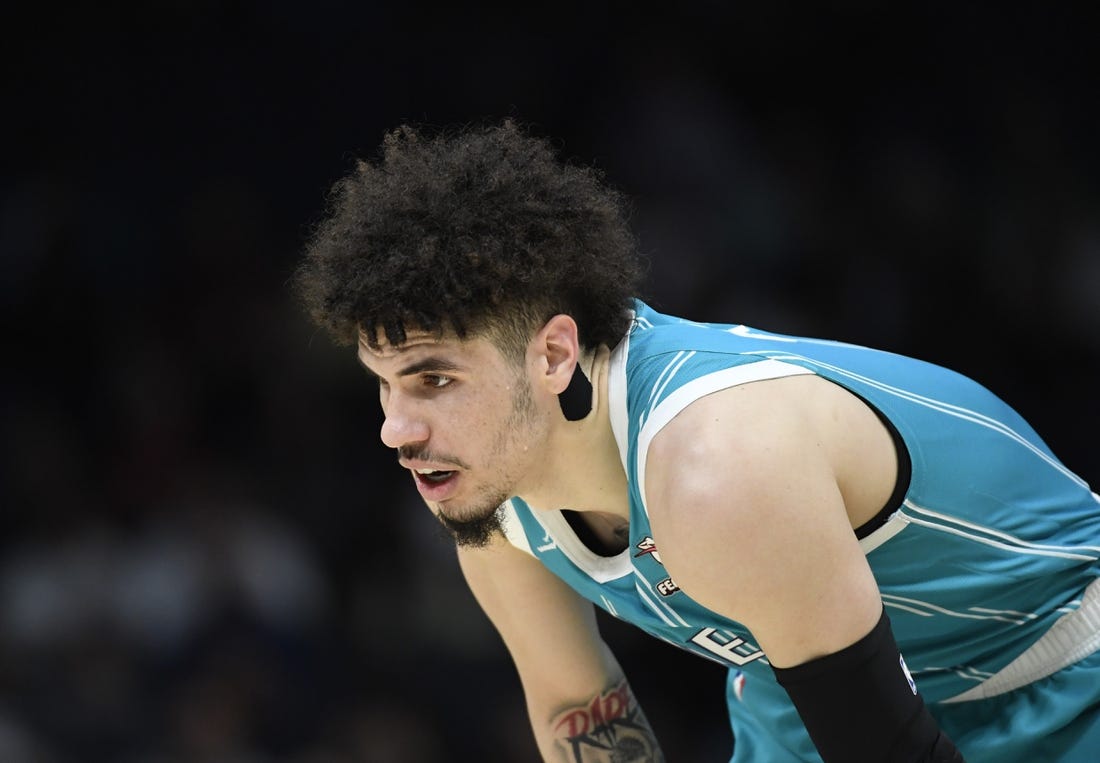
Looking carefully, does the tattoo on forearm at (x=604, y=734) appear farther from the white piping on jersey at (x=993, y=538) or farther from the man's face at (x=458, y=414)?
the white piping on jersey at (x=993, y=538)

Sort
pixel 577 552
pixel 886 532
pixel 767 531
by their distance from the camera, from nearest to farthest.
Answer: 1. pixel 767 531
2. pixel 886 532
3. pixel 577 552

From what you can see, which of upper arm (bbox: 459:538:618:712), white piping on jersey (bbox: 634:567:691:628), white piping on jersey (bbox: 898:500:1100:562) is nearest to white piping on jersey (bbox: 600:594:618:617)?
white piping on jersey (bbox: 634:567:691:628)

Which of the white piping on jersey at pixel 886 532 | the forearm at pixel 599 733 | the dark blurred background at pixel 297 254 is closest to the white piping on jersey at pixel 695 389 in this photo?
the white piping on jersey at pixel 886 532

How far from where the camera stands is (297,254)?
480 cm

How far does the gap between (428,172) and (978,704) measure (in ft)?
4.24

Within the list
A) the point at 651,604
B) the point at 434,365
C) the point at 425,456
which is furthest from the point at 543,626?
the point at 434,365

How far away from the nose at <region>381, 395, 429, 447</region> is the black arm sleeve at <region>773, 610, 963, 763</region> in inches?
25.8

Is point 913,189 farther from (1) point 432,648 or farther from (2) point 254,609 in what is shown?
(2) point 254,609

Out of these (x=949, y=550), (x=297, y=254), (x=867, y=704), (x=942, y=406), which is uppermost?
(x=297, y=254)

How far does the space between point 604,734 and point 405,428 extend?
891 mm

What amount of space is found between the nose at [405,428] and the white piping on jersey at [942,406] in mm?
514

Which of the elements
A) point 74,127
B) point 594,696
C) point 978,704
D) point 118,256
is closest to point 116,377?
point 118,256

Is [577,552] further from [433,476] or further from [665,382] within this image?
[665,382]

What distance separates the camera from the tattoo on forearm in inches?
104
